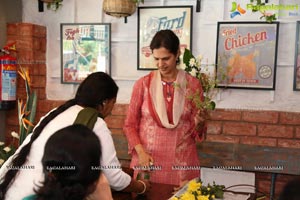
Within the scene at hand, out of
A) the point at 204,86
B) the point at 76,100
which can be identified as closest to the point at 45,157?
the point at 76,100

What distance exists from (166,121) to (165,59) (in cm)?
36

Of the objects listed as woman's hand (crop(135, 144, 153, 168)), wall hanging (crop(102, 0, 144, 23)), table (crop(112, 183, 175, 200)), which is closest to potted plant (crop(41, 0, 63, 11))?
wall hanging (crop(102, 0, 144, 23))

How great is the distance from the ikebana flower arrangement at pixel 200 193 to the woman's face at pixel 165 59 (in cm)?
86

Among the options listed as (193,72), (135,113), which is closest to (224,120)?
(193,72)

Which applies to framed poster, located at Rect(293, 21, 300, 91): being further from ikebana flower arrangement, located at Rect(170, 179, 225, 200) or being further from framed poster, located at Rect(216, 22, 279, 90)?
ikebana flower arrangement, located at Rect(170, 179, 225, 200)

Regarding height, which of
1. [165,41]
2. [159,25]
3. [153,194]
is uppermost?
[159,25]

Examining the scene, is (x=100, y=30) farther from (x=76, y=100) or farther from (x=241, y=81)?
(x=76, y=100)

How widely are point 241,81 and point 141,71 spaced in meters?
0.86

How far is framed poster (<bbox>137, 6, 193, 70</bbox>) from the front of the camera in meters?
3.20

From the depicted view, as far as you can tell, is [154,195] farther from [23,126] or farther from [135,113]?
[23,126]

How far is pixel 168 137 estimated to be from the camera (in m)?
2.27

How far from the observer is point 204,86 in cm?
261

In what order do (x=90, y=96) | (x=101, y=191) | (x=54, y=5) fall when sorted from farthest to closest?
(x=54, y=5), (x=90, y=96), (x=101, y=191)

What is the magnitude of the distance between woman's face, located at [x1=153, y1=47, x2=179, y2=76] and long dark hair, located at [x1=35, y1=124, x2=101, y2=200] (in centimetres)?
115
